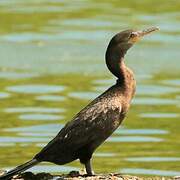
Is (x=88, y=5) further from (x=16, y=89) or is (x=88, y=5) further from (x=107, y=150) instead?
(x=107, y=150)

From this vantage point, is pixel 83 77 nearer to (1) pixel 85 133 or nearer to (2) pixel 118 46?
(2) pixel 118 46

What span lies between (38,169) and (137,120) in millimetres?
3726

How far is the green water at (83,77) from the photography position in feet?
56.9

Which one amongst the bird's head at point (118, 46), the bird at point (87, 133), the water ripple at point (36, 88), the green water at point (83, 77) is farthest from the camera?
the water ripple at point (36, 88)

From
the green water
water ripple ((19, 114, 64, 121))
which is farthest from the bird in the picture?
water ripple ((19, 114, 64, 121))

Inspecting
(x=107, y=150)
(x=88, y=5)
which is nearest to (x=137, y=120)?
(x=107, y=150)

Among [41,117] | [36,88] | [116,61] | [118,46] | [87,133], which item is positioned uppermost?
[118,46]

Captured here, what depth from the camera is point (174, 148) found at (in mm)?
17328

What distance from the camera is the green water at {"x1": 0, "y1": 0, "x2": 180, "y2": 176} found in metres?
17.3

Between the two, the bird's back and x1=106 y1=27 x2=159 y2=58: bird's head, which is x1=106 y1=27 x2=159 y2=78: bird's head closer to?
x1=106 y1=27 x2=159 y2=58: bird's head

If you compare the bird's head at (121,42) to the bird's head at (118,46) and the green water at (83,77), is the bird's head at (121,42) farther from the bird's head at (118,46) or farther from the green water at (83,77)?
the green water at (83,77)

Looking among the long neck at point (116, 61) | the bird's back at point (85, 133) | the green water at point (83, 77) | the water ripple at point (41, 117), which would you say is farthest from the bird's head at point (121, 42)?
the water ripple at point (41, 117)

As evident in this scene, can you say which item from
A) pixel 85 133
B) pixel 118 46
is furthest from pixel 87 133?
pixel 118 46

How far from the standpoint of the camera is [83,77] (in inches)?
861
